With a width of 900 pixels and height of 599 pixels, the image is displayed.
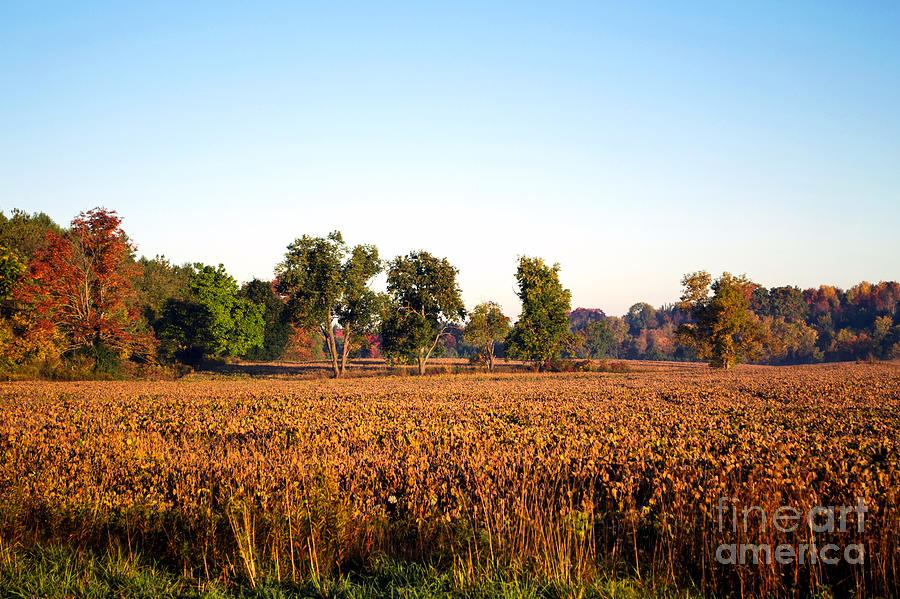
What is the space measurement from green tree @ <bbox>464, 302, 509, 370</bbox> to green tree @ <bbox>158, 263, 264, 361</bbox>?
105 feet

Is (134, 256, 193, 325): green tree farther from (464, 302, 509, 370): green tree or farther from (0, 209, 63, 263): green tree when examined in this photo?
(464, 302, 509, 370): green tree

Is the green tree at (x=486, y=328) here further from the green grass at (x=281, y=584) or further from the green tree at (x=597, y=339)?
the green tree at (x=597, y=339)

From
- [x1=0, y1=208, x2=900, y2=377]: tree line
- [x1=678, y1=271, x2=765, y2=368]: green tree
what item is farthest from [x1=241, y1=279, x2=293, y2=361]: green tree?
[x1=678, y1=271, x2=765, y2=368]: green tree

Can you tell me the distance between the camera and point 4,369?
39156 millimetres

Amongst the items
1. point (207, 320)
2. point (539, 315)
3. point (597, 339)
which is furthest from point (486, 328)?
point (597, 339)

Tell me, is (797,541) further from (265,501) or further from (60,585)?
(60,585)

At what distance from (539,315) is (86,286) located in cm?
4267

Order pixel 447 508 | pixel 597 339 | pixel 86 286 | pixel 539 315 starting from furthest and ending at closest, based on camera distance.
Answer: pixel 597 339 → pixel 539 315 → pixel 86 286 → pixel 447 508

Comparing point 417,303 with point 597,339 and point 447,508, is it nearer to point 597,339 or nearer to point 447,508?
→ point 447,508

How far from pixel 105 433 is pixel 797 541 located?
14.8 meters

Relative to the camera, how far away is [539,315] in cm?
6016

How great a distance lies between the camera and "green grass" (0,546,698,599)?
542 cm

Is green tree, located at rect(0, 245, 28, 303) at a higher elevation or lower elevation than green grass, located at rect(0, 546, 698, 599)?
higher

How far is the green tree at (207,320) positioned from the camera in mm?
70562
